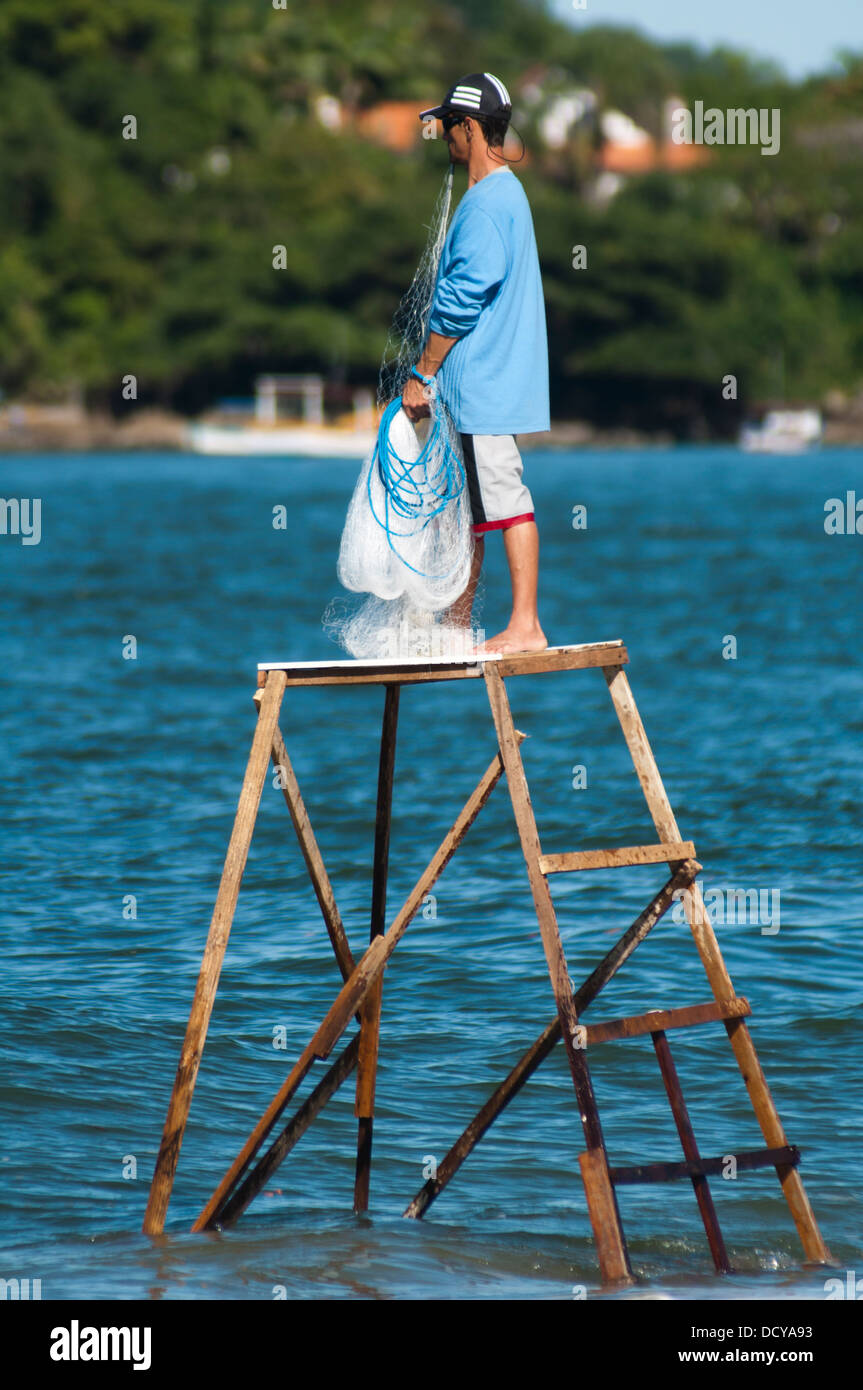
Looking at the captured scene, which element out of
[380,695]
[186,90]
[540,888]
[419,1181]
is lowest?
[419,1181]

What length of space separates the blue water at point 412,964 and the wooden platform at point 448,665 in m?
2.08

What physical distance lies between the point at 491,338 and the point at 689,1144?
9.32 feet

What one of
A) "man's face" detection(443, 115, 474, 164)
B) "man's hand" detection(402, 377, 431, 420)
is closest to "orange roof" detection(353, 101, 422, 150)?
"man's face" detection(443, 115, 474, 164)

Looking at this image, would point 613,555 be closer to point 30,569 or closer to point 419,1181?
point 30,569

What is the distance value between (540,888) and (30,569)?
34203 mm

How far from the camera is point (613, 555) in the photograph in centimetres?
4366

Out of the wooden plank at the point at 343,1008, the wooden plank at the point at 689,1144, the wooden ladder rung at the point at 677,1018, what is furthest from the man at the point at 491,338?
the wooden plank at the point at 689,1144

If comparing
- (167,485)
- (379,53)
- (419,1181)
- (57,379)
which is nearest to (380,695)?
(419,1181)

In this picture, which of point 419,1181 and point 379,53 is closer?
point 419,1181

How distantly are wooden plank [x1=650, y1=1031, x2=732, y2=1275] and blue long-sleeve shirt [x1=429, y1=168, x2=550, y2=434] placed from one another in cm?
220

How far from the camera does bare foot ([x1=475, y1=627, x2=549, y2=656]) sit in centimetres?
695

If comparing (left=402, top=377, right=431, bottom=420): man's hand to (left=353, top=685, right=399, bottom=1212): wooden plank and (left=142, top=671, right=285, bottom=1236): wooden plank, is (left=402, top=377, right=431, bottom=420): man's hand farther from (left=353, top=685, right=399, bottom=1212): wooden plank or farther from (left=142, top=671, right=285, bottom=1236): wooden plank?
(left=353, top=685, right=399, bottom=1212): wooden plank

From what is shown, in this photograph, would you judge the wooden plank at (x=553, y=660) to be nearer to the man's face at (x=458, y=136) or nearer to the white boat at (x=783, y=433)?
the man's face at (x=458, y=136)

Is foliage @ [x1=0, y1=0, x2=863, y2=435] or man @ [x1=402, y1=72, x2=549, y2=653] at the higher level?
foliage @ [x1=0, y1=0, x2=863, y2=435]
